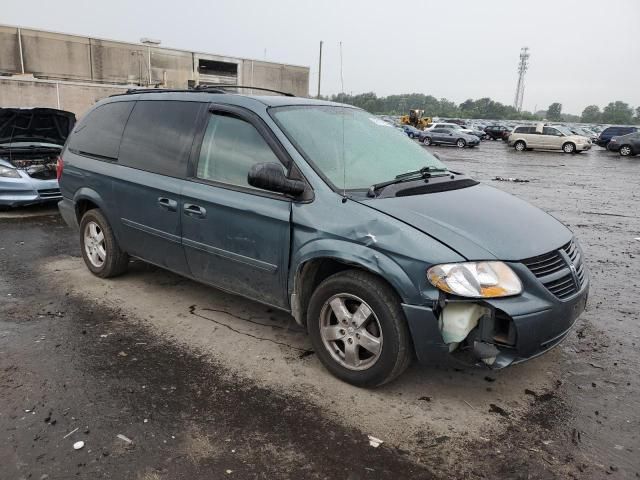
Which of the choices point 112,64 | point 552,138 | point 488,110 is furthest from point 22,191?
point 488,110

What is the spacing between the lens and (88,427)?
9.31 feet

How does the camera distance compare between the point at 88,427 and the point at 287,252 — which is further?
the point at 287,252

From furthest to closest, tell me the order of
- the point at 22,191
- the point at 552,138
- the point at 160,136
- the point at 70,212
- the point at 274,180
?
the point at 552,138 → the point at 22,191 → the point at 70,212 → the point at 160,136 → the point at 274,180

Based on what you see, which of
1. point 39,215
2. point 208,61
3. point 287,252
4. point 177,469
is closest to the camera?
point 177,469

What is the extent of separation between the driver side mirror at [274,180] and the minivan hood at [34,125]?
6.86 meters

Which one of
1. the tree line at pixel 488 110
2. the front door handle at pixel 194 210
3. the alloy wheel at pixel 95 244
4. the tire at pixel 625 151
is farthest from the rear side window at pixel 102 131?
the tree line at pixel 488 110

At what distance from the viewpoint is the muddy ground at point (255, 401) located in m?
2.61

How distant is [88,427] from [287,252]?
5.11ft

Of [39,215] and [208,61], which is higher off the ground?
[208,61]

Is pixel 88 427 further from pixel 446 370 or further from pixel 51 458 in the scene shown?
pixel 446 370

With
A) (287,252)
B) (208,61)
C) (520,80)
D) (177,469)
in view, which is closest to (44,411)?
(177,469)

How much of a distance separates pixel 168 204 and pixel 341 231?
169cm

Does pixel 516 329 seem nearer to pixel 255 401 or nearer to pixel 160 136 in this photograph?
pixel 255 401

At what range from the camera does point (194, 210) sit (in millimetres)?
3973
